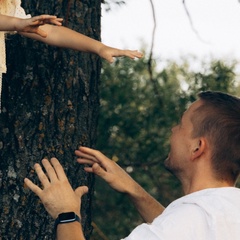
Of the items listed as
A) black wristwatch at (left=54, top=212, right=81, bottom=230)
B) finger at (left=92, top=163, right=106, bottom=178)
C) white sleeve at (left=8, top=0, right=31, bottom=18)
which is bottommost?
black wristwatch at (left=54, top=212, right=81, bottom=230)

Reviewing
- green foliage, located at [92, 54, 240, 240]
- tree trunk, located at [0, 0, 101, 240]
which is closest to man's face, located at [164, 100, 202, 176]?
tree trunk, located at [0, 0, 101, 240]

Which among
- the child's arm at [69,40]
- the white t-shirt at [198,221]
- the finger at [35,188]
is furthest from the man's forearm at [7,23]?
the white t-shirt at [198,221]

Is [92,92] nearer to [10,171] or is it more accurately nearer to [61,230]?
[10,171]

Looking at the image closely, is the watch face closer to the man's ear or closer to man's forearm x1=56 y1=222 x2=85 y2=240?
man's forearm x1=56 y1=222 x2=85 y2=240

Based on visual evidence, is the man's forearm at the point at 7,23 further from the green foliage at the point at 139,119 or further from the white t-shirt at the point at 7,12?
the green foliage at the point at 139,119

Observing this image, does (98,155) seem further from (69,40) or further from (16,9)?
(16,9)

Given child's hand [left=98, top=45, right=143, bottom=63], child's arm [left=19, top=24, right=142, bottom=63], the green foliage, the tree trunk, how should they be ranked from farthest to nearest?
the green foliage, the tree trunk, child's arm [left=19, top=24, right=142, bottom=63], child's hand [left=98, top=45, right=143, bottom=63]

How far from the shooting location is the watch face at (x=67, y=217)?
2.89m

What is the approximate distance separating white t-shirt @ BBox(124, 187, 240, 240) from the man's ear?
0.25m

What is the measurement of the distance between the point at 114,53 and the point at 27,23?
1.44 feet

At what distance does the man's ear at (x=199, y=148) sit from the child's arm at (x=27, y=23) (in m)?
0.70

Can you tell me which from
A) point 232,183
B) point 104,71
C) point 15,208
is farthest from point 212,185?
point 104,71

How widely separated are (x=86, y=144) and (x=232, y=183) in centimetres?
118

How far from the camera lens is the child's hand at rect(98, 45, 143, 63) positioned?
11.6 feet
